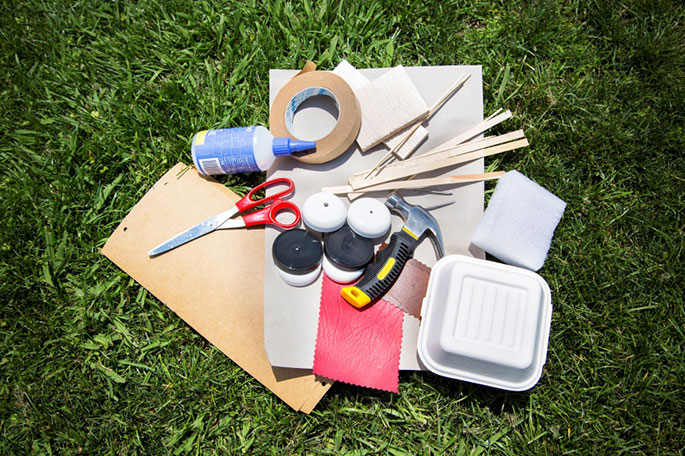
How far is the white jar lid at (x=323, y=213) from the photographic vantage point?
1.78 m

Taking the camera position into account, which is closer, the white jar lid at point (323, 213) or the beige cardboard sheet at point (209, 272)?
the white jar lid at point (323, 213)

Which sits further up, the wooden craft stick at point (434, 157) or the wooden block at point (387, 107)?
the wooden block at point (387, 107)

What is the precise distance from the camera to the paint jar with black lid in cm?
179

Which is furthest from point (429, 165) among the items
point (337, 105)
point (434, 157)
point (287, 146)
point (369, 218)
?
point (287, 146)

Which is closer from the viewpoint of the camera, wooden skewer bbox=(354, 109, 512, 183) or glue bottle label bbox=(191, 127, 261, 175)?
glue bottle label bbox=(191, 127, 261, 175)

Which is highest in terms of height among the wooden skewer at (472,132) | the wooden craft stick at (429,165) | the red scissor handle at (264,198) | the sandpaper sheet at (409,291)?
the wooden skewer at (472,132)

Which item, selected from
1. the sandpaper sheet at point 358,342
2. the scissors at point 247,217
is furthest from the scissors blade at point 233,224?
the sandpaper sheet at point 358,342

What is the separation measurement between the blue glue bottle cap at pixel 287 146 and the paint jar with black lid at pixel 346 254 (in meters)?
0.39

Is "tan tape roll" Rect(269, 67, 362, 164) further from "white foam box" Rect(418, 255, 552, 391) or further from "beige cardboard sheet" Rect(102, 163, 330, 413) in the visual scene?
"white foam box" Rect(418, 255, 552, 391)

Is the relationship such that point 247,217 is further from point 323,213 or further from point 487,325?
point 487,325

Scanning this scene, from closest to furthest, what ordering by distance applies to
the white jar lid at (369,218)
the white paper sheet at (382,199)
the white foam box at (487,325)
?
the white foam box at (487,325)
the white jar lid at (369,218)
the white paper sheet at (382,199)

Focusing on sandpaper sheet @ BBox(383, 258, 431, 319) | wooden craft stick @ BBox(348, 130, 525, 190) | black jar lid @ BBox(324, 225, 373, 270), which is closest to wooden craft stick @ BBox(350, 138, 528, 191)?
wooden craft stick @ BBox(348, 130, 525, 190)

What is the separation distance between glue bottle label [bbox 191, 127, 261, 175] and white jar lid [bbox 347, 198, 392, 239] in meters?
0.48

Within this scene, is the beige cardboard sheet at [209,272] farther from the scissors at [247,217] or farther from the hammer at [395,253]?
the hammer at [395,253]
